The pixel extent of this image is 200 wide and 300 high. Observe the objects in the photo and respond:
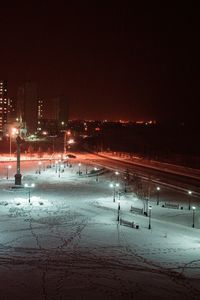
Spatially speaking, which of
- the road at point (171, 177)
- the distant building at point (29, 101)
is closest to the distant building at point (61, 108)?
the distant building at point (29, 101)

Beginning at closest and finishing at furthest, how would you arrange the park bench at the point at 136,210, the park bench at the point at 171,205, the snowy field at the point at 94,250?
the snowy field at the point at 94,250, the park bench at the point at 136,210, the park bench at the point at 171,205

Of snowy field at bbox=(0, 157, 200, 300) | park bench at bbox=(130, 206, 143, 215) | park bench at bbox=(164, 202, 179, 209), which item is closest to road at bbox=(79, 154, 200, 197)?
park bench at bbox=(164, 202, 179, 209)

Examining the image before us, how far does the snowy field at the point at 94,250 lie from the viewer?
14.4 m

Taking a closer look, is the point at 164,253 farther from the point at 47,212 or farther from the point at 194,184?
the point at 194,184

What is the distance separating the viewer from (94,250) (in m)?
18.5

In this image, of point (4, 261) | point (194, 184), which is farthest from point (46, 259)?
point (194, 184)

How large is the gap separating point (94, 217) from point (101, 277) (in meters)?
9.69

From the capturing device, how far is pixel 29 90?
144 meters

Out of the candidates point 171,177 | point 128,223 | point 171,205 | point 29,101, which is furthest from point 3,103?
point 128,223

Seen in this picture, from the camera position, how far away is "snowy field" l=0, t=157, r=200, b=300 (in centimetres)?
1440

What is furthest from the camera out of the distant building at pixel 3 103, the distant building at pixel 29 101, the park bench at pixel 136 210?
the distant building at pixel 29 101

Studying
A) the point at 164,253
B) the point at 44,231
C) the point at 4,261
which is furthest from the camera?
the point at 44,231

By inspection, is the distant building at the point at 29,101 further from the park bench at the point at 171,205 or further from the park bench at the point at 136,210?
the park bench at the point at 136,210

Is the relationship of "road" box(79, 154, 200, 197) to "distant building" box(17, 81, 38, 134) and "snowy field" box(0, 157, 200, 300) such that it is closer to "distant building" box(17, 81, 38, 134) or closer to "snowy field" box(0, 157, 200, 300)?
"snowy field" box(0, 157, 200, 300)
